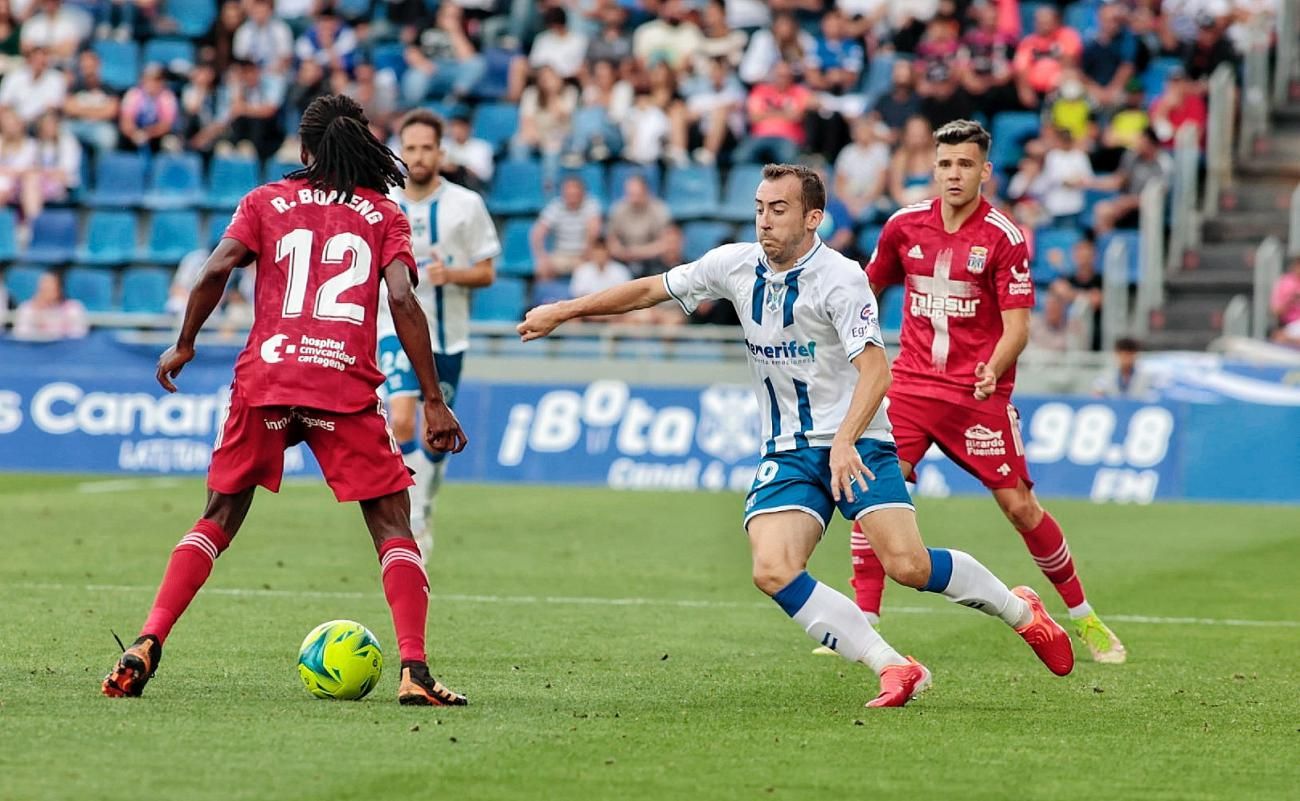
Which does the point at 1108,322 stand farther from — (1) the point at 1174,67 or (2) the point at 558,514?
(2) the point at 558,514

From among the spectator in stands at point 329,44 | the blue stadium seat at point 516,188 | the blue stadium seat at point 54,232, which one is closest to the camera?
the blue stadium seat at point 516,188

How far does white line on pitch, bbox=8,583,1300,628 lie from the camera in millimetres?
11336

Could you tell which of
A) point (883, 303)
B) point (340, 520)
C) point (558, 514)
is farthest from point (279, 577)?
→ point (883, 303)

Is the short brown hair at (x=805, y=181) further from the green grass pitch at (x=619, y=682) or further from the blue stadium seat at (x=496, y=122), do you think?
the blue stadium seat at (x=496, y=122)

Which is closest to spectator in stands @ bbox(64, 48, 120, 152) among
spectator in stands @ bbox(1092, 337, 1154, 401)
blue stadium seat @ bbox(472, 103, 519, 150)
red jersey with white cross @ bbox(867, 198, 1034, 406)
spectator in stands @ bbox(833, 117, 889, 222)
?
blue stadium seat @ bbox(472, 103, 519, 150)

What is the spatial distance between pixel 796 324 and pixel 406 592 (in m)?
1.77

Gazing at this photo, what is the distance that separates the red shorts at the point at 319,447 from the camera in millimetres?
7699

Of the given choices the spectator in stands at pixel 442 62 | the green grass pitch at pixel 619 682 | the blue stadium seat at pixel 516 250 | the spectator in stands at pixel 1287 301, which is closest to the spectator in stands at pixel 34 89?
the spectator in stands at pixel 442 62

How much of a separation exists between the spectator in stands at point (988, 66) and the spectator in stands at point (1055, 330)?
3.42m

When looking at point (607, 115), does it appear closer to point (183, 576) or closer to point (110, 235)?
A: point (110, 235)

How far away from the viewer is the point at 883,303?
22906 millimetres

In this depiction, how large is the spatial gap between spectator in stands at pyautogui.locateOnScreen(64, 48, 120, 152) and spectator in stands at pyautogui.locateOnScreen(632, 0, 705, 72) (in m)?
6.62

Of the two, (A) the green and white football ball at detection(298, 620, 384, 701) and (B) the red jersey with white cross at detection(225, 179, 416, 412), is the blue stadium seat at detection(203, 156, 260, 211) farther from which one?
(A) the green and white football ball at detection(298, 620, 384, 701)

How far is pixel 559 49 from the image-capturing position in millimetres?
26766
